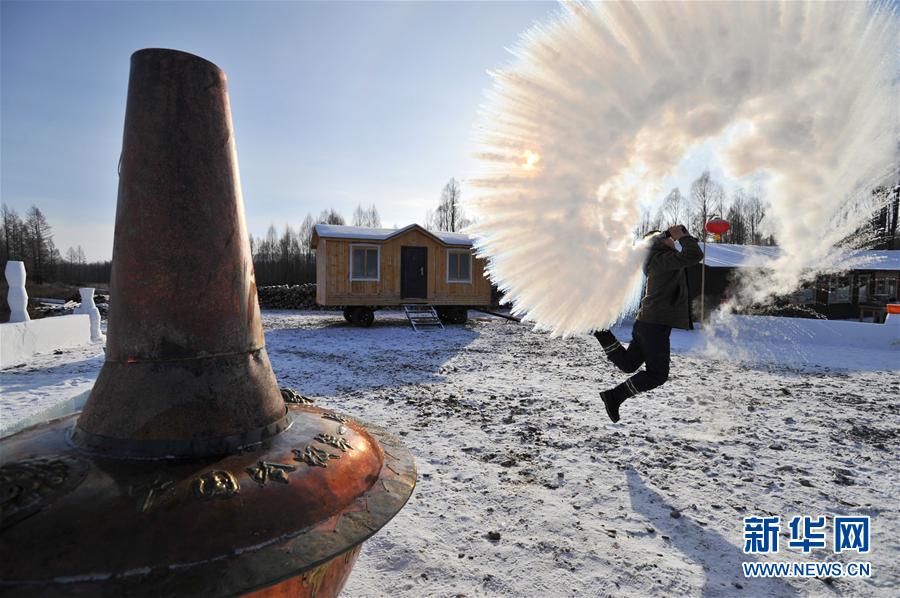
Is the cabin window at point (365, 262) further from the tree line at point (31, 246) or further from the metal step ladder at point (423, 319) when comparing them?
the tree line at point (31, 246)

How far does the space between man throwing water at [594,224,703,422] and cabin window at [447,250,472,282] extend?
45.4 feet

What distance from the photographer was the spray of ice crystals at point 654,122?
110 inches

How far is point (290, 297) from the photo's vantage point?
27.8m

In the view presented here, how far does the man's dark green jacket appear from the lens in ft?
13.2

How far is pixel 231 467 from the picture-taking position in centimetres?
150

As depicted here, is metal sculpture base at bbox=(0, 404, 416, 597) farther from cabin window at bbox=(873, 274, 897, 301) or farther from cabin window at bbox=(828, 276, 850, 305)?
cabin window at bbox=(873, 274, 897, 301)

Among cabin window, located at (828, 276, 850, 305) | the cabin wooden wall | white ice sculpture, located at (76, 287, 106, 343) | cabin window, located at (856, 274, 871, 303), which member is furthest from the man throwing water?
cabin window, located at (856, 274, 871, 303)

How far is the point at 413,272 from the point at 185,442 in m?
16.2

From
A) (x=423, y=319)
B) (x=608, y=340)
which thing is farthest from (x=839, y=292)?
(x=608, y=340)

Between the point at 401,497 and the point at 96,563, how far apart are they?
91 cm

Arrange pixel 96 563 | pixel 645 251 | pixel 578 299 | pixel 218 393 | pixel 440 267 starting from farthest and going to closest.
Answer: pixel 440 267
pixel 645 251
pixel 578 299
pixel 218 393
pixel 96 563

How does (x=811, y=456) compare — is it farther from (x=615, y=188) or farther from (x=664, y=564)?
(x=615, y=188)

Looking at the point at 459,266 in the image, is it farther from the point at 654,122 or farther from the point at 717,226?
the point at 654,122

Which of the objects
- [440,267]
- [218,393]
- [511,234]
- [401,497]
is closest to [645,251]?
[511,234]
